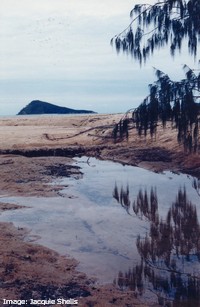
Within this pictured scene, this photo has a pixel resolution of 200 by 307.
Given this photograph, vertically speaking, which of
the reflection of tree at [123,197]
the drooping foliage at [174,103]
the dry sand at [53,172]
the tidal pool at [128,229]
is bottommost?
the reflection of tree at [123,197]

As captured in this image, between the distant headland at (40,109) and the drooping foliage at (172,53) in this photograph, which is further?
the distant headland at (40,109)

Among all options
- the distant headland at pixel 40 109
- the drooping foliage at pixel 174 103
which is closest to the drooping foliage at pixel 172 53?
the drooping foliage at pixel 174 103

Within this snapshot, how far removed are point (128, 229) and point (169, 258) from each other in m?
2.03

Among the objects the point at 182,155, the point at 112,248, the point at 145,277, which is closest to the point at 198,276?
the point at 145,277

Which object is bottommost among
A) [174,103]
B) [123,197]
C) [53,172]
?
[123,197]

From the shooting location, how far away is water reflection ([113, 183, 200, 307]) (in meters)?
6.15

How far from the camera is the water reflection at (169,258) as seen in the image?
20.2ft

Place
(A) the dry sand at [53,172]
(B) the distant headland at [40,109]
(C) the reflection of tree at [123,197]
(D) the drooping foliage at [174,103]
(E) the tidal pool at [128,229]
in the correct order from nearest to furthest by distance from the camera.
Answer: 1. (A) the dry sand at [53,172]
2. (E) the tidal pool at [128,229]
3. (C) the reflection of tree at [123,197]
4. (D) the drooping foliage at [174,103]
5. (B) the distant headland at [40,109]

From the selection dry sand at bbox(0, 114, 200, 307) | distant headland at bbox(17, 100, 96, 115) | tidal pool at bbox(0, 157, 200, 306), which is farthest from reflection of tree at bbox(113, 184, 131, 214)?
distant headland at bbox(17, 100, 96, 115)

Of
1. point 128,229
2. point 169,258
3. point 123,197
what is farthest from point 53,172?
point 169,258

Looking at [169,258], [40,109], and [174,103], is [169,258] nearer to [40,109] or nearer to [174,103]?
[174,103]

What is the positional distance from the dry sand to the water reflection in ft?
1.54

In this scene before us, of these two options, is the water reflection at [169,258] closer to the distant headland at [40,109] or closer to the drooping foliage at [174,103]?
the drooping foliage at [174,103]

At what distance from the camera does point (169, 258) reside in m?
7.55
